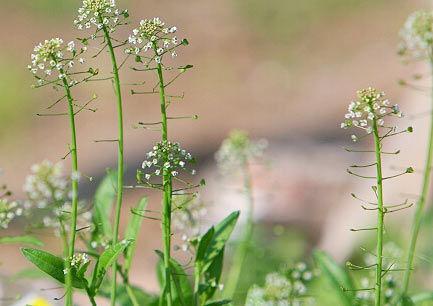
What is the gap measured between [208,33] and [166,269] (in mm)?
10039

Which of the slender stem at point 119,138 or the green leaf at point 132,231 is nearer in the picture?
the slender stem at point 119,138

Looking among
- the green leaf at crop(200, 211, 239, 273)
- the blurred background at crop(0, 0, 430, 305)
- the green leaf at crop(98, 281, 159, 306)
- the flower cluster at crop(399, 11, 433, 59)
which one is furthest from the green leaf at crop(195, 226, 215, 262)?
the blurred background at crop(0, 0, 430, 305)

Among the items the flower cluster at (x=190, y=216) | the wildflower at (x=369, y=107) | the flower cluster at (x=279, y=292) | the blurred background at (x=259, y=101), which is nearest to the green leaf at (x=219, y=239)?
the flower cluster at (x=279, y=292)

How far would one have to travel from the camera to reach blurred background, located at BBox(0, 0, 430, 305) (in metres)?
5.98

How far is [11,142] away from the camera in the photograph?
9234 millimetres

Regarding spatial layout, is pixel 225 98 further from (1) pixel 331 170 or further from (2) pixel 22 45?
(1) pixel 331 170

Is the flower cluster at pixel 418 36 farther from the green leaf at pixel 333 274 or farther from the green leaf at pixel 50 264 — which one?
the green leaf at pixel 50 264

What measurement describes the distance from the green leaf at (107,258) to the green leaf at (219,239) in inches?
10.3

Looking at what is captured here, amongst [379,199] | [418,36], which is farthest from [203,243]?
[418,36]

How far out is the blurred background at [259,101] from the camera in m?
5.98

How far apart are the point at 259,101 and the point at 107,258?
8510 millimetres

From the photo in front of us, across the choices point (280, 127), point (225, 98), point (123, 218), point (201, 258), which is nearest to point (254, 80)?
point (225, 98)

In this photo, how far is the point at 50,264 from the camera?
1.62 m

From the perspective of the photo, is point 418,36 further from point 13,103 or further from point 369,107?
point 13,103
